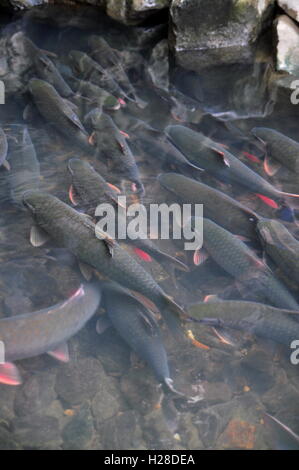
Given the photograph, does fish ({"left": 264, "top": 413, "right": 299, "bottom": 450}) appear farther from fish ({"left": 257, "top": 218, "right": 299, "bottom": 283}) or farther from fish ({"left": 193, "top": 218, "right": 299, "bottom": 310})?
fish ({"left": 257, "top": 218, "right": 299, "bottom": 283})

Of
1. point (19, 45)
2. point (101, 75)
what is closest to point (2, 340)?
point (101, 75)

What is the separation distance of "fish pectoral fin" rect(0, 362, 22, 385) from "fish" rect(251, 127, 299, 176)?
2.96m

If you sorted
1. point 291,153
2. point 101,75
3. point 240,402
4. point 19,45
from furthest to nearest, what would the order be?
point 19,45, point 101,75, point 291,153, point 240,402

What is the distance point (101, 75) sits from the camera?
5480mm

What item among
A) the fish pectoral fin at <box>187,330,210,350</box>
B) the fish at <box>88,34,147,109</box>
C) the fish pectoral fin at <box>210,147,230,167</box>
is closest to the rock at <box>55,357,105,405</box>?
the fish pectoral fin at <box>187,330,210,350</box>

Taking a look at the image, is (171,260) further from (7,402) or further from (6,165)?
(6,165)

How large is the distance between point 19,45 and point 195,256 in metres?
3.97

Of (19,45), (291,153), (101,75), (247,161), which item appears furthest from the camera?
(19,45)

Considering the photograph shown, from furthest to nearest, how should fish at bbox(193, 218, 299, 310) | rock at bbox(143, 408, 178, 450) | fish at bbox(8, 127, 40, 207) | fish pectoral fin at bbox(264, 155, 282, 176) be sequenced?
fish pectoral fin at bbox(264, 155, 282, 176) → fish at bbox(8, 127, 40, 207) → fish at bbox(193, 218, 299, 310) → rock at bbox(143, 408, 178, 450)

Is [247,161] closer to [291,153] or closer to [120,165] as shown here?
[291,153]

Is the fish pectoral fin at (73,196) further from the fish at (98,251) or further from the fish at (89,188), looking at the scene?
the fish at (98,251)

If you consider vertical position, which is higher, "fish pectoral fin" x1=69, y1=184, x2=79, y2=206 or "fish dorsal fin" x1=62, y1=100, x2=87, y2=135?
"fish dorsal fin" x1=62, y1=100, x2=87, y2=135

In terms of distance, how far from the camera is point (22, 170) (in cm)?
423

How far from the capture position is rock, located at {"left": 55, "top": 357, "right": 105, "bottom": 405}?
2998mm
